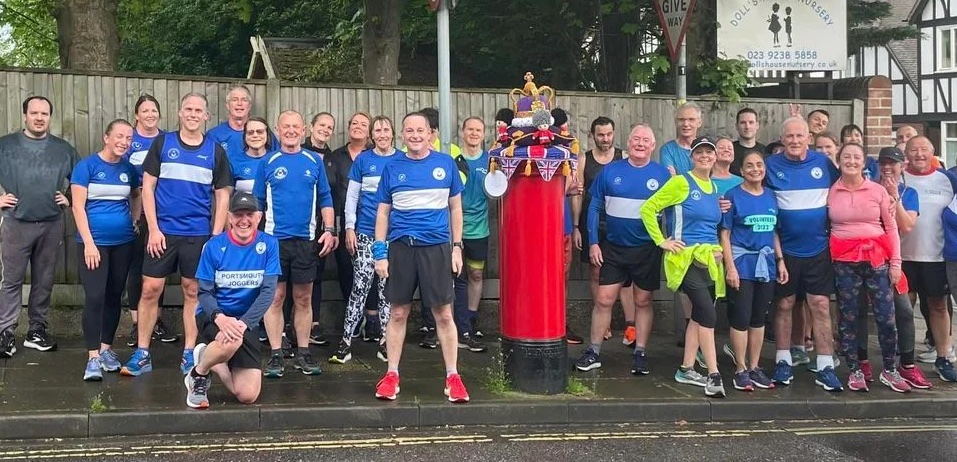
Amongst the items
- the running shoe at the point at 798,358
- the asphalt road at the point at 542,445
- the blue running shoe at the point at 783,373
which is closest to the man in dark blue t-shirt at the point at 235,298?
the asphalt road at the point at 542,445

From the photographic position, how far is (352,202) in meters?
7.39

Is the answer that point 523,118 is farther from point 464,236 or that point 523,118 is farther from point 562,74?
point 562,74

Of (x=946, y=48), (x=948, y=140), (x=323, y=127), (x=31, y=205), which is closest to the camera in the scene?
(x=31, y=205)

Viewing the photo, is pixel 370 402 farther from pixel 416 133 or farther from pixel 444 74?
pixel 444 74

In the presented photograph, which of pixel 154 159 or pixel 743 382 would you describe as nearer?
pixel 154 159

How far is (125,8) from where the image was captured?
58.0 ft

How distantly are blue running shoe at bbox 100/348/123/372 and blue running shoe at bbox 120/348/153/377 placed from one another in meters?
0.09

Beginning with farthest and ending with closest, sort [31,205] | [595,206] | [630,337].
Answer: [630,337] < [595,206] < [31,205]

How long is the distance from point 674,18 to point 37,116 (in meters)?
5.60

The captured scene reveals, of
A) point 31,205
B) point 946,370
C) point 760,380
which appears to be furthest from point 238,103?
point 946,370

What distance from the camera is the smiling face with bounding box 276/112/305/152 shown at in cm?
710

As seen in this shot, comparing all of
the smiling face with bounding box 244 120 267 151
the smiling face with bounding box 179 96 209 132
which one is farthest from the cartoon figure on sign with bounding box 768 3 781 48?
the smiling face with bounding box 179 96 209 132

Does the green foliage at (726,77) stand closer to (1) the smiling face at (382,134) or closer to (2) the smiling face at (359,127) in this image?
(2) the smiling face at (359,127)

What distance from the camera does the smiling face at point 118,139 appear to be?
6902mm
